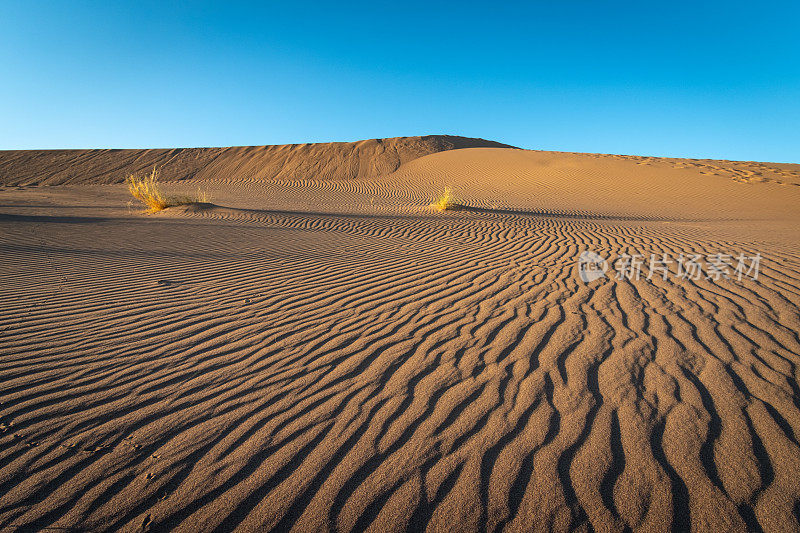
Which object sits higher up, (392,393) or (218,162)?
(218,162)

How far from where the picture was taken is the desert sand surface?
179cm

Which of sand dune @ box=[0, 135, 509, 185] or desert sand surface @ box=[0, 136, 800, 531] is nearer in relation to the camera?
desert sand surface @ box=[0, 136, 800, 531]

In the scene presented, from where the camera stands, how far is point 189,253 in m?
6.66

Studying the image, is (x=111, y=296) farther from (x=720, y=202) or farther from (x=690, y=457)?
(x=720, y=202)

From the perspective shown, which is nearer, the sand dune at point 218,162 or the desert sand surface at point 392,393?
the desert sand surface at point 392,393

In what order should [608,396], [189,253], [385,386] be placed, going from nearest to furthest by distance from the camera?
1. [608,396]
2. [385,386]
3. [189,253]

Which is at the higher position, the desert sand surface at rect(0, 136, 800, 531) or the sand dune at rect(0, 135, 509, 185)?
the sand dune at rect(0, 135, 509, 185)

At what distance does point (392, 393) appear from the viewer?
2596mm

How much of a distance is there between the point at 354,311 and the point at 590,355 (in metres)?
2.22

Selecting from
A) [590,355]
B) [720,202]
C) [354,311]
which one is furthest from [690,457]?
[720,202]

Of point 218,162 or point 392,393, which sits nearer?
point 392,393

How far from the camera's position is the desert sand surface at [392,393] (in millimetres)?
1791

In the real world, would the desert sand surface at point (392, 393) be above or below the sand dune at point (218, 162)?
below

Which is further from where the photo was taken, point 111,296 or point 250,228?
point 250,228
